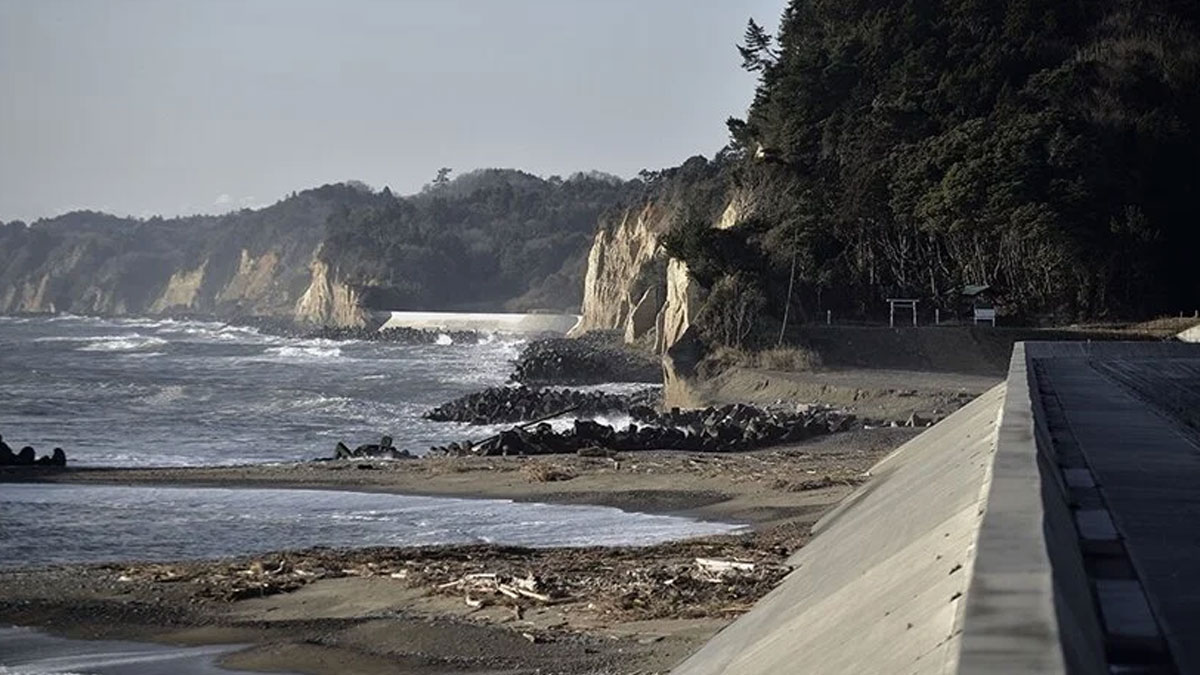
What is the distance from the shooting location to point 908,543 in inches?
284

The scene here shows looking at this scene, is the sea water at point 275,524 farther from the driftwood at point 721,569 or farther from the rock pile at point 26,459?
the rock pile at point 26,459

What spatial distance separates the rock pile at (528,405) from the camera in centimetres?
4700

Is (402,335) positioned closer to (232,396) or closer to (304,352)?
(304,352)

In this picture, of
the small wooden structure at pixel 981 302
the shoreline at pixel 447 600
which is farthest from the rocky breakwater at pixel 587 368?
the shoreline at pixel 447 600

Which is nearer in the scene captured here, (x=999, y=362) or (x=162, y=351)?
(x=999, y=362)

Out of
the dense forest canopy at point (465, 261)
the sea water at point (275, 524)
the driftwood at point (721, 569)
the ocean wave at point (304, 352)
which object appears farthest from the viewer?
the dense forest canopy at point (465, 261)

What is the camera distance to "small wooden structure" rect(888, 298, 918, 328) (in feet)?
159

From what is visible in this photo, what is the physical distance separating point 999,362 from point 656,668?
35711 mm

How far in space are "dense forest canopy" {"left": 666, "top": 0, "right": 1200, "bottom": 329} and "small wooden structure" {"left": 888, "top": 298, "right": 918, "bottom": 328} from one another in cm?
46

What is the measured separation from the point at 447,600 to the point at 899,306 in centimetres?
3875

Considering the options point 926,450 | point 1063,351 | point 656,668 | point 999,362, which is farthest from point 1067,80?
point 656,668

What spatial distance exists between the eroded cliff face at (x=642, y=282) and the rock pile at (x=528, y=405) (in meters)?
3.64

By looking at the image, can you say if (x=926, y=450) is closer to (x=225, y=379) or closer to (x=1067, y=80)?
(x=1067, y=80)

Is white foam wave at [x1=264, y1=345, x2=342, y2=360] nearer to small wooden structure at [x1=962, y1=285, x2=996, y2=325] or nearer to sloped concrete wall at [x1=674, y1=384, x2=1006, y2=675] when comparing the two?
small wooden structure at [x1=962, y1=285, x2=996, y2=325]
